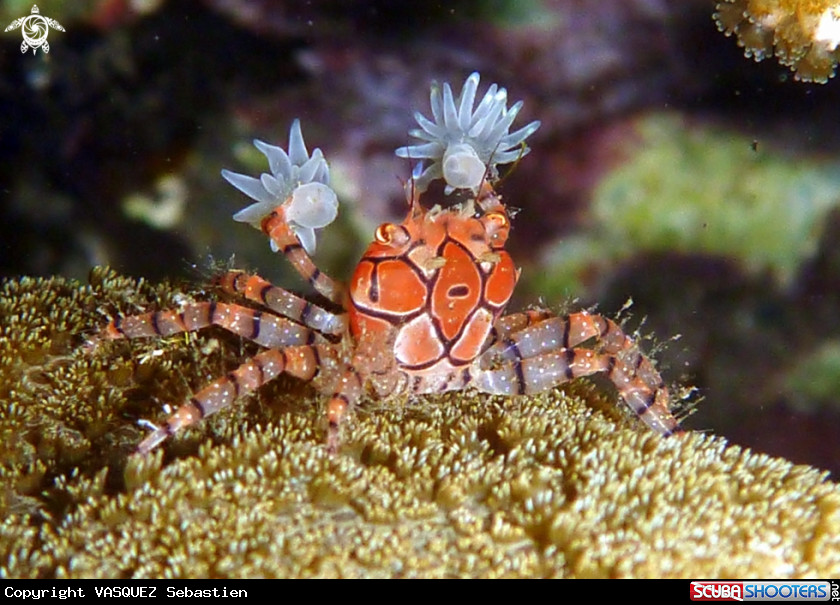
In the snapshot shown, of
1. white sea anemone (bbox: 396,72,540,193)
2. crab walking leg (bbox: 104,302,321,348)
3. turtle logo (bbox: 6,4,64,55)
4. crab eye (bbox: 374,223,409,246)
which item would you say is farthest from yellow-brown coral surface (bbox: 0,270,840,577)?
turtle logo (bbox: 6,4,64,55)

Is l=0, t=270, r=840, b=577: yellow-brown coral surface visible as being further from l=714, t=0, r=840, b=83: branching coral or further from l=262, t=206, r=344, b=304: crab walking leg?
l=714, t=0, r=840, b=83: branching coral

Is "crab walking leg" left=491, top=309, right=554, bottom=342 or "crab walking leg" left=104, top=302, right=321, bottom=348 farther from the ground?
"crab walking leg" left=491, top=309, right=554, bottom=342

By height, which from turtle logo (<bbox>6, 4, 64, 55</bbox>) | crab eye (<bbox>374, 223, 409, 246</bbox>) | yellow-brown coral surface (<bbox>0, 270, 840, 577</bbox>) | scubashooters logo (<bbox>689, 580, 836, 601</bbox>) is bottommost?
scubashooters logo (<bbox>689, 580, 836, 601</bbox>)

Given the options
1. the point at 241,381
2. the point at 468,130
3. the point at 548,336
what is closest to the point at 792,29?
the point at 468,130

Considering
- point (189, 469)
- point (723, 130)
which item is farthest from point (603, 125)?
point (189, 469)

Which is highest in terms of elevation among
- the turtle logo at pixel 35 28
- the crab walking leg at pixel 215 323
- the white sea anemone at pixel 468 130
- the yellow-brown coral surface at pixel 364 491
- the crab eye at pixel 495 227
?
the turtle logo at pixel 35 28

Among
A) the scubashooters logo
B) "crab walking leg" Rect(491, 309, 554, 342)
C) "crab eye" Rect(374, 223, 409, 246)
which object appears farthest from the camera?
"crab walking leg" Rect(491, 309, 554, 342)

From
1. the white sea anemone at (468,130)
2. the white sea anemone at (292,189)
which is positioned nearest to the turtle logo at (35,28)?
the white sea anemone at (292,189)

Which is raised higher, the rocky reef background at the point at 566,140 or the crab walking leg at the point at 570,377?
the rocky reef background at the point at 566,140

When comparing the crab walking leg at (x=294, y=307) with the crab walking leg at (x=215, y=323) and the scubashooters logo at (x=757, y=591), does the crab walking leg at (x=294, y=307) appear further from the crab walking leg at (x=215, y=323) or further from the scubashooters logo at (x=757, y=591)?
the scubashooters logo at (x=757, y=591)
